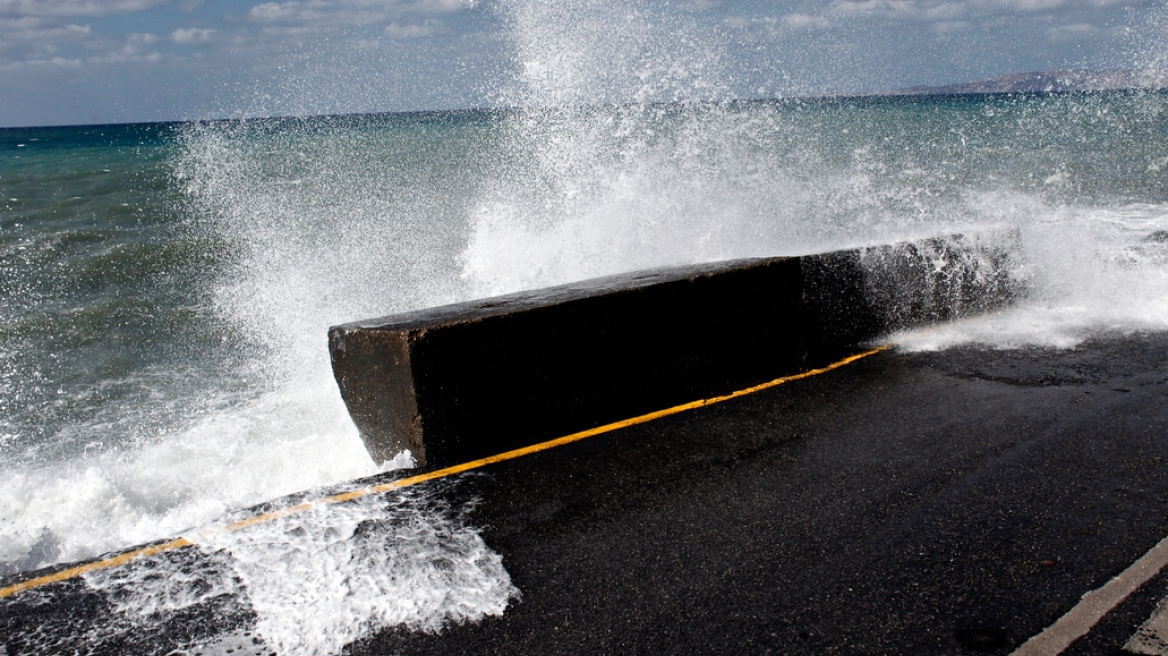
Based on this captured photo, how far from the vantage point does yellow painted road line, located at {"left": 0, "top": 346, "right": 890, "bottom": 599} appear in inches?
123

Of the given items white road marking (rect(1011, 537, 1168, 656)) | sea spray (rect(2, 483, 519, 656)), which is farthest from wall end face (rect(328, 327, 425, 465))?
white road marking (rect(1011, 537, 1168, 656))

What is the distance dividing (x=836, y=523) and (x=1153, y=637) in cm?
114

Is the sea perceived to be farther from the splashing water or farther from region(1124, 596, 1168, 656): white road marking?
region(1124, 596, 1168, 656): white road marking

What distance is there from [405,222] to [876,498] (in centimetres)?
1184

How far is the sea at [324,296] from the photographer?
310cm

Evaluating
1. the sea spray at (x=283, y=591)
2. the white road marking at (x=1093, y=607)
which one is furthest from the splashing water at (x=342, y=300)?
the white road marking at (x=1093, y=607)

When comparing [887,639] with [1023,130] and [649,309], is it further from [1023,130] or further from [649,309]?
[1023,130]

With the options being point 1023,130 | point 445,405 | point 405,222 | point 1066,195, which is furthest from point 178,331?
point 1023,130

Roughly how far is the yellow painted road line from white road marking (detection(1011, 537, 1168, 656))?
7.83 feet

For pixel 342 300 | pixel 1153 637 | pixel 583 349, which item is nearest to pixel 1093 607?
pixel 1153 637

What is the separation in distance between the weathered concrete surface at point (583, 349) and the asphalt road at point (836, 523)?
0.96 ft

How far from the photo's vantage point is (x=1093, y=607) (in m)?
2.80

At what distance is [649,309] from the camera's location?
483cm

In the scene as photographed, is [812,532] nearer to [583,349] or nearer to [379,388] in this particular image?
[583,349]
